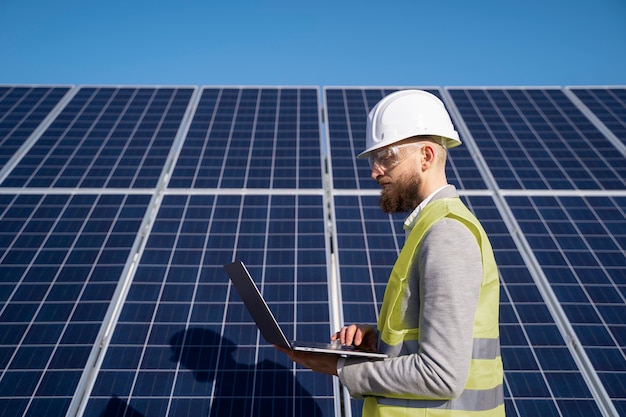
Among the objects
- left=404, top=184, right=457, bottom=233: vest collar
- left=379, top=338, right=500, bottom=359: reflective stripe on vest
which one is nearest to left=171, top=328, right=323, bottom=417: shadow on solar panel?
left=379, top=338, right=500, bottom=359: reflective stripe on vest

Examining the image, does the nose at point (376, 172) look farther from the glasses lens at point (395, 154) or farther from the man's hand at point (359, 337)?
the man's hand at point (359, 337)

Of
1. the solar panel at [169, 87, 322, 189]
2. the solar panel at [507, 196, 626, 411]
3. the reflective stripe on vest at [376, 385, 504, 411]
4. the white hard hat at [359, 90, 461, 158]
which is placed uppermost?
the solar panel at [169, 87, 322, 189]

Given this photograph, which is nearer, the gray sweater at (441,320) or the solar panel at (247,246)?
the gray sweater at (441,320)

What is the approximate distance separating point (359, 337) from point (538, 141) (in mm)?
7176

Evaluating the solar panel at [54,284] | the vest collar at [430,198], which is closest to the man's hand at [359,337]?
the vest collar at [430,198]

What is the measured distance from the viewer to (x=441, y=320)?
5.69 ft

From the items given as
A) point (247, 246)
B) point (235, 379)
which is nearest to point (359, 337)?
point (235, 379)

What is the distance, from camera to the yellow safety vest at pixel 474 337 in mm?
1894

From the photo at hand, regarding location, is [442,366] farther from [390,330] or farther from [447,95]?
[447,95]

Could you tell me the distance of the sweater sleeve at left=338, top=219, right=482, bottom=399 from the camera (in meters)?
1.73

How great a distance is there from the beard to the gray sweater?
0.30 m

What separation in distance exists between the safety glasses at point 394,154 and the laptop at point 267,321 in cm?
90

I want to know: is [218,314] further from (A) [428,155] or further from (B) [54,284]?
(A) [428,155]

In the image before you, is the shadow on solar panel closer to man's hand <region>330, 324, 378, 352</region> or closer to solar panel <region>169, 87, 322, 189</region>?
man's hand <region>330, 324, 378, 352</region>
